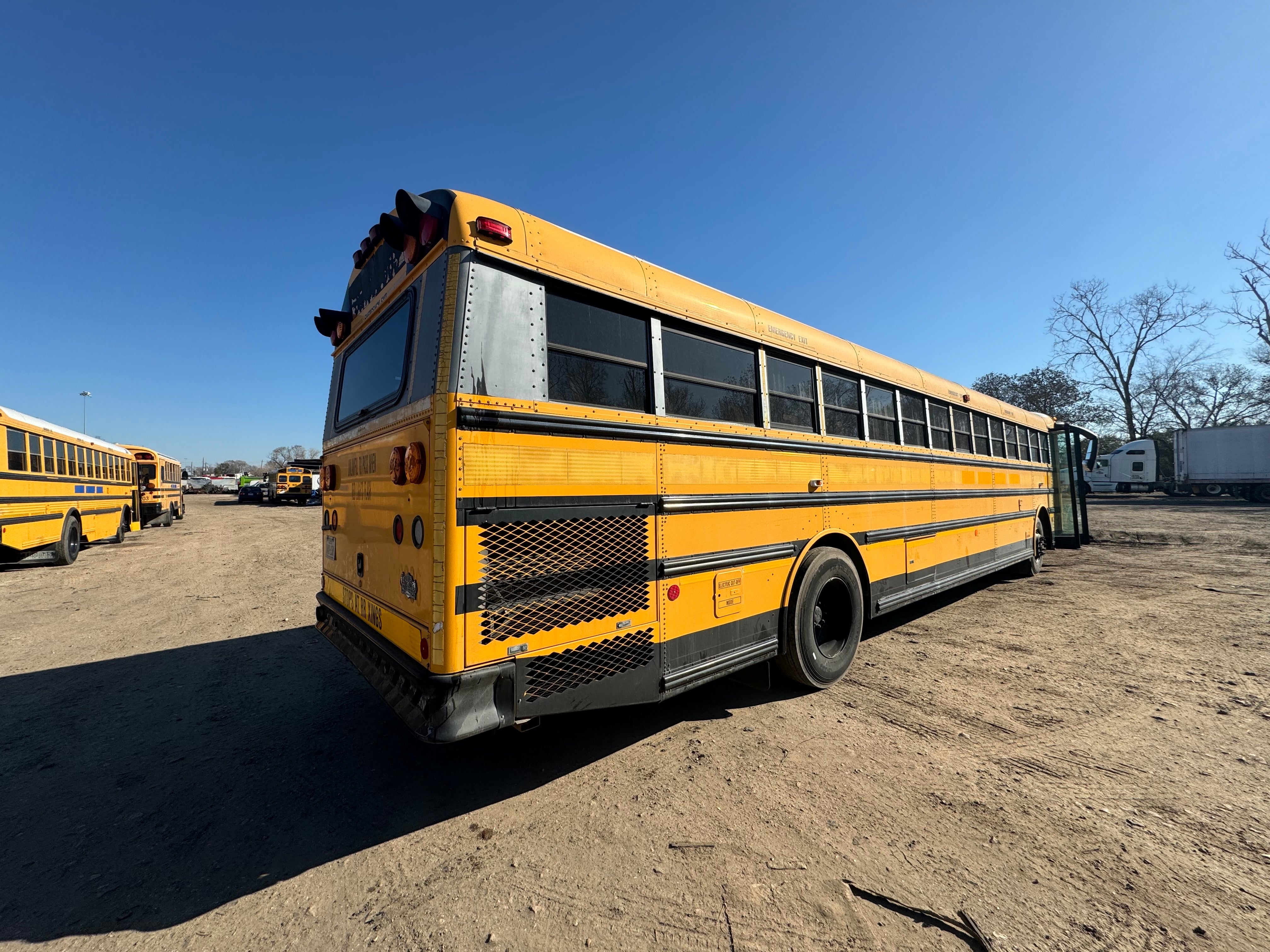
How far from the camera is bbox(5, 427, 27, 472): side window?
27.9 feet

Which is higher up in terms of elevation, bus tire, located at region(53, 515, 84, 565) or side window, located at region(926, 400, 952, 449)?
side window, located at region(926, 400, 952, 449)

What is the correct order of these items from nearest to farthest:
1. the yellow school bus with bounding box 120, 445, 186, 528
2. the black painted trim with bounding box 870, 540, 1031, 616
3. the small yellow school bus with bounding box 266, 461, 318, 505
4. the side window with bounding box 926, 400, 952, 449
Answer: the black painted trim with bounding box 870, 540, 1031, 616, the side window with bounding box 926, 400, 952, 449, the yellow school bus with bounding box 120, 445, 186, 528, the small yellow school bus with bounding box 266, 461, 318, 505

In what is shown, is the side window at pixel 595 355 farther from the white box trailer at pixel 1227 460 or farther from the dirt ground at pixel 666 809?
the white box trailer at pixel 1227 460

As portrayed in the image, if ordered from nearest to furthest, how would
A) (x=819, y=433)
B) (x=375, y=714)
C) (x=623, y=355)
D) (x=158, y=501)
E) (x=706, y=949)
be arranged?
(x=706, y=949) < (x=623, y=355) < (x=375, y=714) < (x=819, y=433) < (x=158, y=501)

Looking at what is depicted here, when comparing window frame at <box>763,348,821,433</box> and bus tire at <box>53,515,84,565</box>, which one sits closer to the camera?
window frame at <box>763,348,821,433</box>

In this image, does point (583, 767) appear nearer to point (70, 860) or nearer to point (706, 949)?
point (706, 949)

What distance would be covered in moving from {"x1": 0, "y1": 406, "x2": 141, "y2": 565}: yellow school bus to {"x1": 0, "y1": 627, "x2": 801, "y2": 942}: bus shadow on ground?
21.1 ft

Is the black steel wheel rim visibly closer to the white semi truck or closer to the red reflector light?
the red reflector light

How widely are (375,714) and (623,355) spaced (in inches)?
116

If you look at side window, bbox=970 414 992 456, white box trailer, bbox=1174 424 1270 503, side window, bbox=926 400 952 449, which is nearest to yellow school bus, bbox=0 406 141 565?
side window, bbox=926 400 952 449

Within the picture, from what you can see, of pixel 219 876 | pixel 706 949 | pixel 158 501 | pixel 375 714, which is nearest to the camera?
pixel 706 949

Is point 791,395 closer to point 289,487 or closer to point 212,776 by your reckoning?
point 212,776

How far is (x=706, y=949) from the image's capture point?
1.82m

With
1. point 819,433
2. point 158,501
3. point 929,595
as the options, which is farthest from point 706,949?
point 158,501
